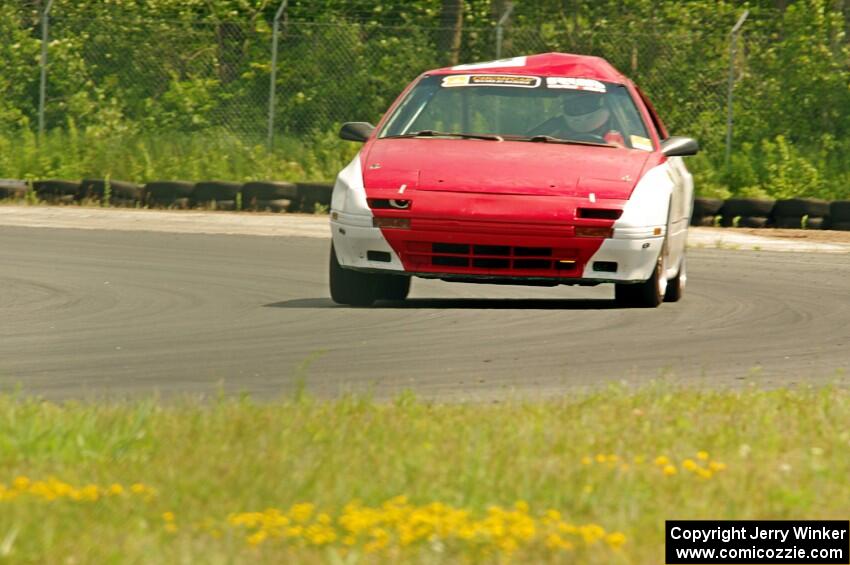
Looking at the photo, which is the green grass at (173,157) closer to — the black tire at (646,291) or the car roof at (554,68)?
the car roof at (554,68)

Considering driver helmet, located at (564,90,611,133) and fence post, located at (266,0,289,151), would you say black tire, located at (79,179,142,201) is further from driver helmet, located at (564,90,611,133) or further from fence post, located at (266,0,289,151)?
driver helmet, located at (564,90,611,133)

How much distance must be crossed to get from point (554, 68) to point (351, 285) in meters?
2.25

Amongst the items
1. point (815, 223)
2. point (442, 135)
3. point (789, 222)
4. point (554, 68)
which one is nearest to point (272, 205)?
point (789, 222)

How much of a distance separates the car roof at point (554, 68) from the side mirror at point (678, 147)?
730 millimetres

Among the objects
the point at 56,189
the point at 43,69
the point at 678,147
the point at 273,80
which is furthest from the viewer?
the point at 43,69

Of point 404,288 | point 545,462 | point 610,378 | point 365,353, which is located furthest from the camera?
A: point 404,288

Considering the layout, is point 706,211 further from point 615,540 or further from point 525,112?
point 615,540

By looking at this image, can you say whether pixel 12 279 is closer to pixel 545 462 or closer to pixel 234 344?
pixel 234 344

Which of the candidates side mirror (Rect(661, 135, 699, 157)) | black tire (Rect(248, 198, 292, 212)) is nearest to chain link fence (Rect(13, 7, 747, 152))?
black tire (Rect(248, 198, 292, 212))

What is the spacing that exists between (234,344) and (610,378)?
2.13m

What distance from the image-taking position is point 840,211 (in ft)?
64.4

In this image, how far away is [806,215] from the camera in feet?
65.0

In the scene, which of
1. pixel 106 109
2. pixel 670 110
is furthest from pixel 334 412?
pixel 106 109

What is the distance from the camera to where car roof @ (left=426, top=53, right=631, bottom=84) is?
1153cm
